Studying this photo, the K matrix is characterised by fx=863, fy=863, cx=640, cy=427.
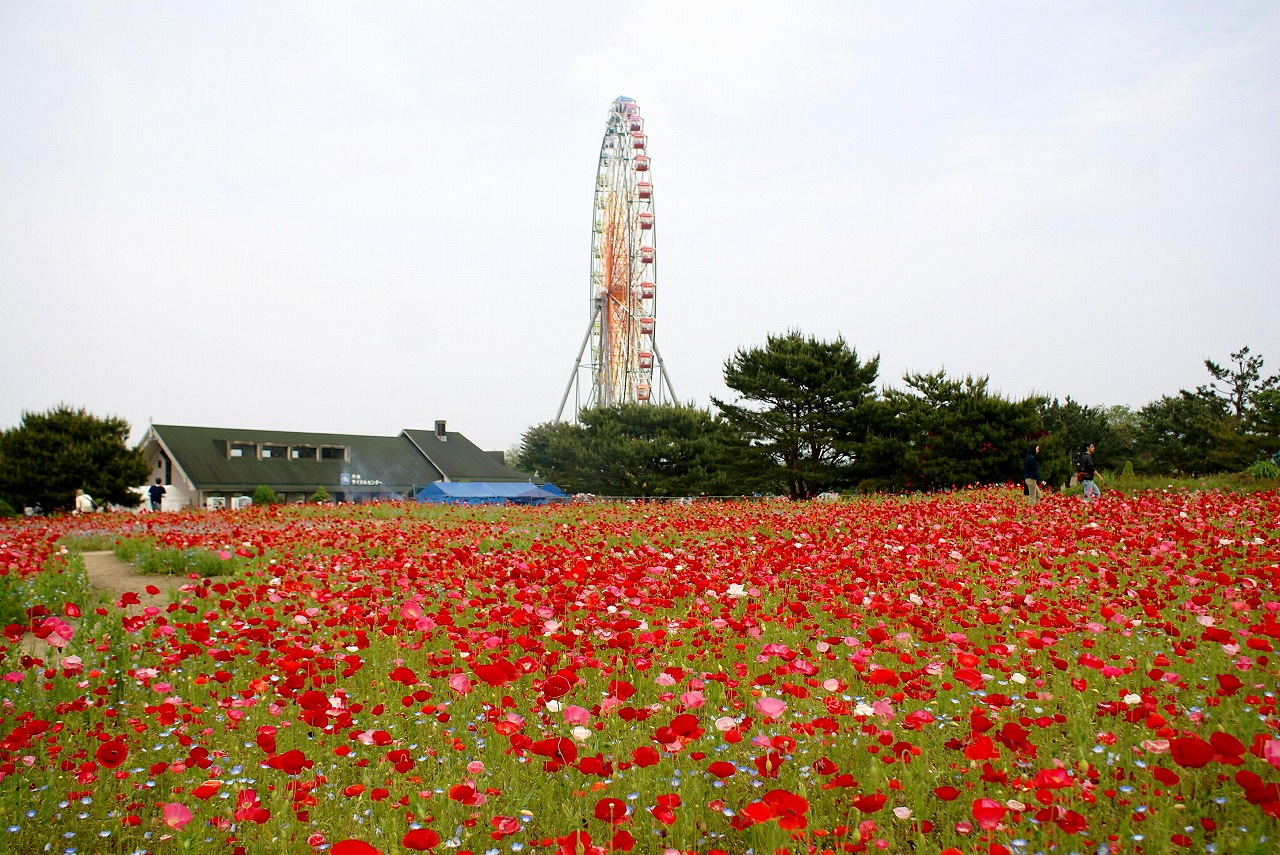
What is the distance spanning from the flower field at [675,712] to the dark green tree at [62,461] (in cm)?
2802

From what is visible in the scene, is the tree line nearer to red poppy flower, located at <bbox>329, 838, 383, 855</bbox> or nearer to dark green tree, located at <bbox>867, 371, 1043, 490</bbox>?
dark green tree, located at <bbox>867, 371, 1043, 490</bbox>

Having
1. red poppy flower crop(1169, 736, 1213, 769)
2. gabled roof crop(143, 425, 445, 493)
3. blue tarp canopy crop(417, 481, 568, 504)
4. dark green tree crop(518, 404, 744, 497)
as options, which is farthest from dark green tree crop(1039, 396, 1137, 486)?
red poppy flower crop(1169, 736, 1213, 769)

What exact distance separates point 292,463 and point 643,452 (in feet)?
63.4

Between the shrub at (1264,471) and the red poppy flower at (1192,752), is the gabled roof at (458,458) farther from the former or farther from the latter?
the red poppy flower at (1192,752)

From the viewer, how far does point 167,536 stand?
12289mm

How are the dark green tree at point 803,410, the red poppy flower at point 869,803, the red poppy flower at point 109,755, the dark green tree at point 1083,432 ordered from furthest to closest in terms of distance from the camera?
the dark green tree at point 1083,432, the dark green tree at point 803,410, the red poppy flower at point 109,755, the red poppy flower at point 869,803

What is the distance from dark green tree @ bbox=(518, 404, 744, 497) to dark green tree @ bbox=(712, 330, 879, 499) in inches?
173

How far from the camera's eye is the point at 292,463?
153 feet

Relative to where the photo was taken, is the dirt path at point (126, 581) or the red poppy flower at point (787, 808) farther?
the dirt path at point (126, 581)

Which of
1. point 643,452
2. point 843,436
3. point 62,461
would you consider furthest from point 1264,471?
point 62,461

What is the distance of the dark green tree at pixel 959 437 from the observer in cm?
2927

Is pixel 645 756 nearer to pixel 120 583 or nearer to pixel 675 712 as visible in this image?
pixel 675 712

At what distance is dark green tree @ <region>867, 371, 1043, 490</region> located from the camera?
29266 mm

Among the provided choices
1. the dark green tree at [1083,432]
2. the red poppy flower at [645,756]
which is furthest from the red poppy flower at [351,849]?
the dark green tree at [1083,432]
